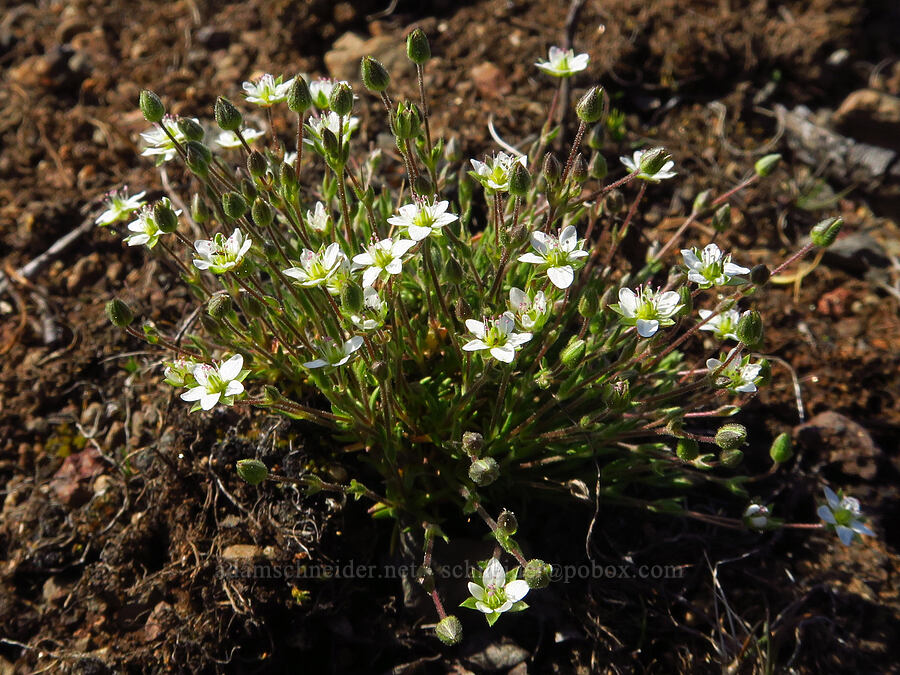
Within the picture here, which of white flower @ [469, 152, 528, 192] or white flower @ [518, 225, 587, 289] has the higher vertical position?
white flower @ [469, 152, 528, 192]

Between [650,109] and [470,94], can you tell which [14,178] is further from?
[650,109]

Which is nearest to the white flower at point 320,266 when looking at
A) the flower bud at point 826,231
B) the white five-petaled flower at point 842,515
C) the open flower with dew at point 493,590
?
the open flower with dew at point 493,590

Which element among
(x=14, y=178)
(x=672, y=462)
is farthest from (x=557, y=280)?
(x=14, y=178)

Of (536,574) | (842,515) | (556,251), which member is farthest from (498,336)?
(842,515)

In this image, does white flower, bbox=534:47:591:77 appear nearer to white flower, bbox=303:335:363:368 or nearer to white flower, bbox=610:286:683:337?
white flower, bbox=610:286:683:337

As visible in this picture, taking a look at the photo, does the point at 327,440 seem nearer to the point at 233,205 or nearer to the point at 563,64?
the point at 233,205

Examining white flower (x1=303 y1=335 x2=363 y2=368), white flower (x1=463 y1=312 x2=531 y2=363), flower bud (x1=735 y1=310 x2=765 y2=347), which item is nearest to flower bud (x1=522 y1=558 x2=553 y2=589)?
white flower (x1=463 y1=312 x2=531 y2=363)
